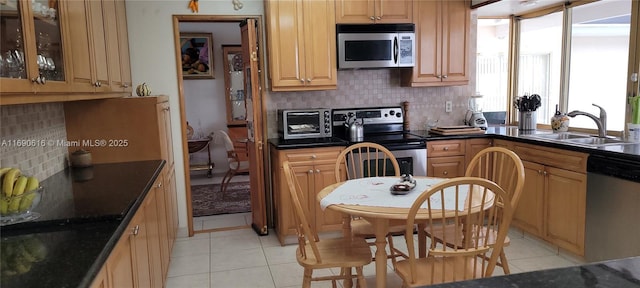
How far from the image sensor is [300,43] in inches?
150

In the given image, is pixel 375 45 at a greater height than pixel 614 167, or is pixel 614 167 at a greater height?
pixel 375 45

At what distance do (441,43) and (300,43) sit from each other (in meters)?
1.34

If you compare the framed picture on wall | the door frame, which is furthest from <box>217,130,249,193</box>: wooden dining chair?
the framed picture on wall

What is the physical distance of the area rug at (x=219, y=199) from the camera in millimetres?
4916

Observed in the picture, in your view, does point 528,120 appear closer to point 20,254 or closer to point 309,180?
point 309,180

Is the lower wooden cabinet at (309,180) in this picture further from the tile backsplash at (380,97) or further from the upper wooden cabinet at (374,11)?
the upper wooden cabinet at (374,11)

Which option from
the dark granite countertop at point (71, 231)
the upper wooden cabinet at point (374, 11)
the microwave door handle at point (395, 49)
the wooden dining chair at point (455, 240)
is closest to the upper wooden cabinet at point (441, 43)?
the upper wooden cabinet at point (374, 11)

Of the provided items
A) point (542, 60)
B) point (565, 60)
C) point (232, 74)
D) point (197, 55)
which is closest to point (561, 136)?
point (565, 60)

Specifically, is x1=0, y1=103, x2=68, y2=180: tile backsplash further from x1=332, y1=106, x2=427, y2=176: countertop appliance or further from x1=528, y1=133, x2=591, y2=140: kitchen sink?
x1=528, y1=133, x2=591, y2=140: kitchen sink

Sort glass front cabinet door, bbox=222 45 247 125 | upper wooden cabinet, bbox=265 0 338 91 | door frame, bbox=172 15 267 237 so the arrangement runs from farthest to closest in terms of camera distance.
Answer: glass front cabinet door, bbox=222 45 247 125 → door frame, bbox=172 15 267 237 → upper wooden cabinet, bbox=265 0 338 91

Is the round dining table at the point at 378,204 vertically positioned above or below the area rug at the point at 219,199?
above

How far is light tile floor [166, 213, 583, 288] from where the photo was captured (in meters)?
3.08

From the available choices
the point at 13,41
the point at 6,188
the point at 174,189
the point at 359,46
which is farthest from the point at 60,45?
the point at 359,46

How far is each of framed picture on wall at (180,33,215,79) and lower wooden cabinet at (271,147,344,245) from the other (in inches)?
133
